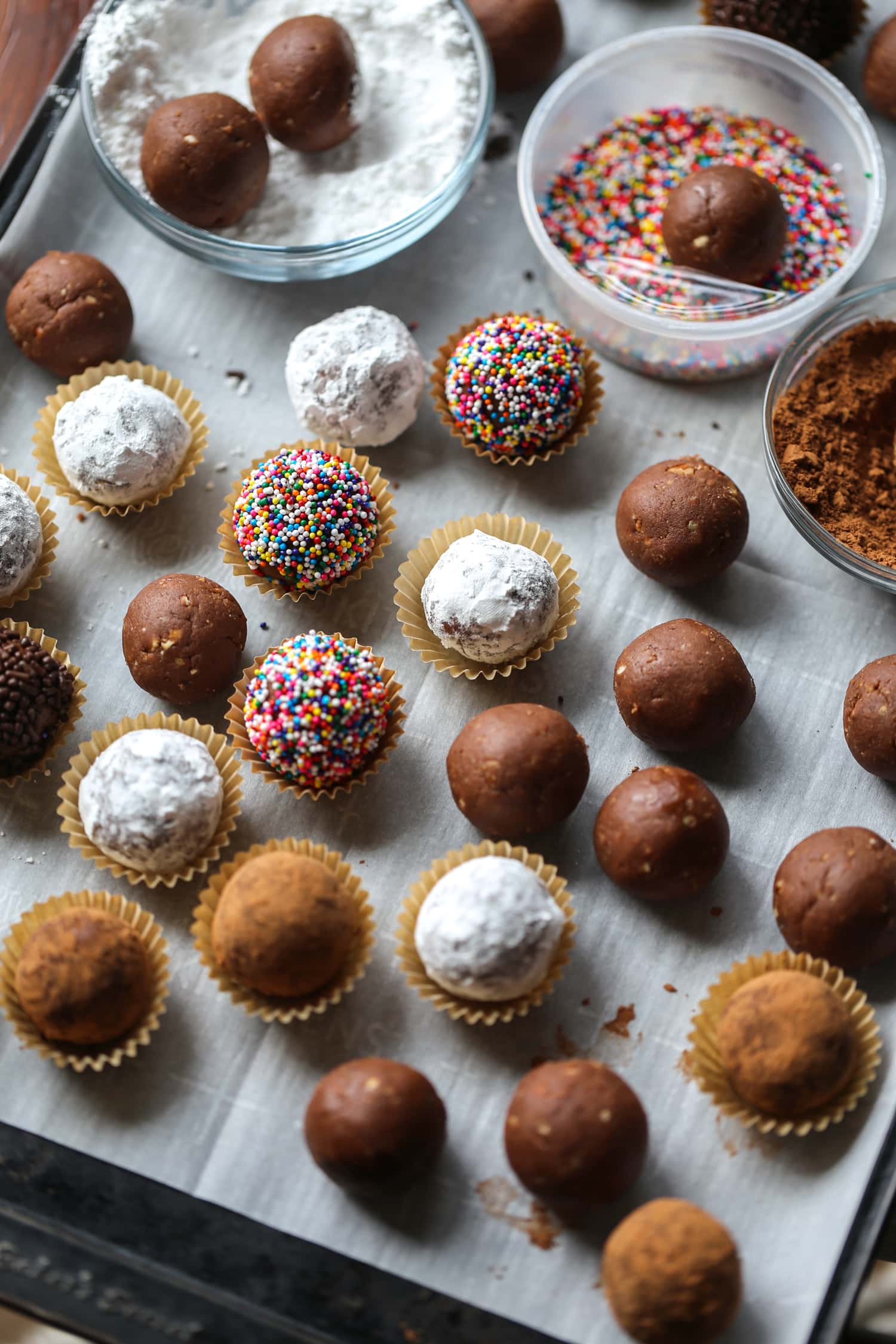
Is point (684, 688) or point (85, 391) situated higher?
point (85, 391)

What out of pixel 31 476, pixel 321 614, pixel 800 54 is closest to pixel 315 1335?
pixel 321 614

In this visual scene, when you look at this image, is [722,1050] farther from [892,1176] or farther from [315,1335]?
[315,1335]

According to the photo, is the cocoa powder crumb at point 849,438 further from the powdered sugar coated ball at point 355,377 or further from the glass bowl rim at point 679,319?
the powdered sugar coated ball at point 355,377

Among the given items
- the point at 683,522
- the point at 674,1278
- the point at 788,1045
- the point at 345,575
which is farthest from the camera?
the point at 345,575

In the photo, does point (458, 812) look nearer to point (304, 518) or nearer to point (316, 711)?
point (316, 711)

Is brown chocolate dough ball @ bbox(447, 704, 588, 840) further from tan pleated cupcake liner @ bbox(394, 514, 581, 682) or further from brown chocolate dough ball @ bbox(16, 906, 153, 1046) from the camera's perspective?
brown chocolate dough ball @ bbox(16, 906, 153, 1046)

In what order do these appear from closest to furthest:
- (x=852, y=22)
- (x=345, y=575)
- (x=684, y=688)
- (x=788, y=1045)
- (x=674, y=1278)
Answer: (x=674, y=1278)
(x=788, y=1045)
(x=684, y=688)
(x=345, y=575)
(x=852, y=22)

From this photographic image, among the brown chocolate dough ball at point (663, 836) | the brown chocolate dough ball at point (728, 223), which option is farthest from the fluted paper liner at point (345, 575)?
the brown chocolate dough ball at point (728, 223)

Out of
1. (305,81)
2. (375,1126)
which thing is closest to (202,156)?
(305,81)
